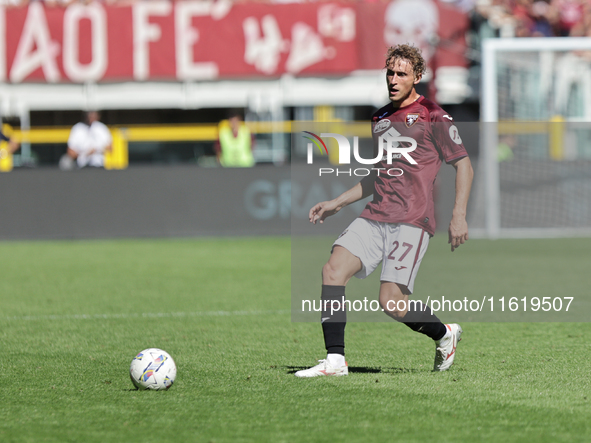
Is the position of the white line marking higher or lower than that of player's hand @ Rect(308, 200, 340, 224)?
lower

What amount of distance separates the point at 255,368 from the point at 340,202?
1.15m

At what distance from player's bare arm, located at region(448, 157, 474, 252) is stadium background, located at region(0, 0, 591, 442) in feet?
2.59

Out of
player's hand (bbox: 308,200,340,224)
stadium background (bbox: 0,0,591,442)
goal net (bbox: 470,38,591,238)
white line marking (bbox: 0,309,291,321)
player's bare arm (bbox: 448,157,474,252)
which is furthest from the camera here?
goal net (bbox: 470,38,591,238)

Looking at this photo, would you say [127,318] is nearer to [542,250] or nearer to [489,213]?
[542,250]

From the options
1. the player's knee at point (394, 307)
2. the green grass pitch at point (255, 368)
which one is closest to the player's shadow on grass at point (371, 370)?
the green grass pitch at point (255, 368)

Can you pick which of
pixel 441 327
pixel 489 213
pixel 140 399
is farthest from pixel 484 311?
pixel 489 213

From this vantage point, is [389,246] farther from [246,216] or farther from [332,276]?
[246,216]

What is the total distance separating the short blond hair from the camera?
5.05 m

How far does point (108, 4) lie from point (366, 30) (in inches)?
213

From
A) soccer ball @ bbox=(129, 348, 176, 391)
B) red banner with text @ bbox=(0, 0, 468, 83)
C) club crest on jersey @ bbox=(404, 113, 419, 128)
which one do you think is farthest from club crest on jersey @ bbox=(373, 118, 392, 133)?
red banner with text @ bbox=(0, 0, 468, 83)

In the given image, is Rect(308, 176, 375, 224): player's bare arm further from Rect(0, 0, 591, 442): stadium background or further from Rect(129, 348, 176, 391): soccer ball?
Rect(129, 348, 176, 391): soccer ball

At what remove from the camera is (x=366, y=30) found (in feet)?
63.7

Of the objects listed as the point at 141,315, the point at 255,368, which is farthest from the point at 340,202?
the point at 141,315

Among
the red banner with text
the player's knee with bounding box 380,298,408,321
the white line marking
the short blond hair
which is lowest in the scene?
the white line marking
